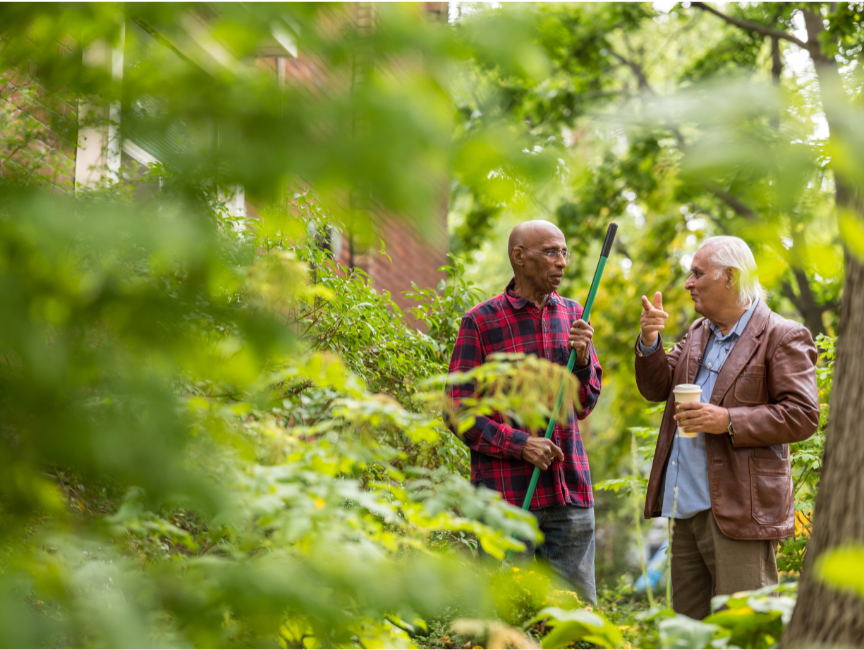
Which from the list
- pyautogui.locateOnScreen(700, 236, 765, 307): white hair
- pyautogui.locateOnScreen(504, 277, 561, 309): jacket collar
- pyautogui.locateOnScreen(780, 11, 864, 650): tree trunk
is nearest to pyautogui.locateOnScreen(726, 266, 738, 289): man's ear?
pyautogui.locateOnScreen(700, 236, 765, 307): white hair

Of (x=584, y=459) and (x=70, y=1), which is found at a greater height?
(x=70, y=1)

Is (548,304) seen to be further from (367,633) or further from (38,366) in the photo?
(38,366)

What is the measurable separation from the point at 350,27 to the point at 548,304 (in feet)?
9.46

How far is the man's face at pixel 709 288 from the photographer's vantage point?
11.7 ft

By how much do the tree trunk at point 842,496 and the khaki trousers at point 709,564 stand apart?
1632mm

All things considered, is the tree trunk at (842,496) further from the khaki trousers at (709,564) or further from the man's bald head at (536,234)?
the man's bald head at (536,234)

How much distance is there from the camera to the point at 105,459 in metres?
1.24

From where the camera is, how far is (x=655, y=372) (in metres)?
3.78

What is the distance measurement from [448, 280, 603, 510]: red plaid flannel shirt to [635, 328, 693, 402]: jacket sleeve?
239 mm

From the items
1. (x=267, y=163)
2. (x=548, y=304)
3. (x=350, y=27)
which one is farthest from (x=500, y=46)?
(x=548, y=304)

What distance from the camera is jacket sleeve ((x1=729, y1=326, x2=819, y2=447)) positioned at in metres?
3.29

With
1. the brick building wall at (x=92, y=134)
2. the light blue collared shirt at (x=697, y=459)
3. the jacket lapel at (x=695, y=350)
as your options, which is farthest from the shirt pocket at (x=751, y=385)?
the brick building wall at (x=92, y=134)

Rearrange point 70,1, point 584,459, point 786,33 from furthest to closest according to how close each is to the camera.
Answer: point 786,33
point 584,459
point 70,1

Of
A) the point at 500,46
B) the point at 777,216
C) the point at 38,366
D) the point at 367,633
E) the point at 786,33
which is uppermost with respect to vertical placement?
the point at 786,33
